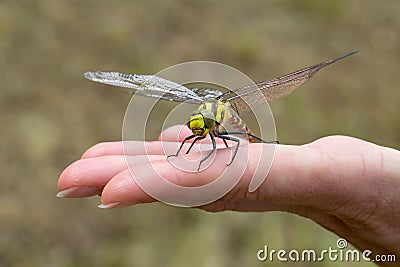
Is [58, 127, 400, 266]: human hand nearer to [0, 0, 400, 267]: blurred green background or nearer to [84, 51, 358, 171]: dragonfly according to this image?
[84, 51, 358, 171]: dragonfly

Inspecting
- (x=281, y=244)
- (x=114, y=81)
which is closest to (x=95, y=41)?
(x=281, y=244)

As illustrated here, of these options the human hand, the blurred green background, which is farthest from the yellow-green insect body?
the blurred green background

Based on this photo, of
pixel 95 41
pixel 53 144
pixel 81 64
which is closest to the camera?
pixel 53 144

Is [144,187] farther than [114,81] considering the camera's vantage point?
No

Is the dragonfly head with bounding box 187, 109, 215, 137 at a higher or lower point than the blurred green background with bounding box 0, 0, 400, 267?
lower

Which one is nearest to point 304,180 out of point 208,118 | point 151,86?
point 208,118

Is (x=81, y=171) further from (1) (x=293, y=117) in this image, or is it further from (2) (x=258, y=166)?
(1) (x=293, y=117)

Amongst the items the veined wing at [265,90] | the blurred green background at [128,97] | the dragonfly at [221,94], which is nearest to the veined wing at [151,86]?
the dragonfly at [221,94]
